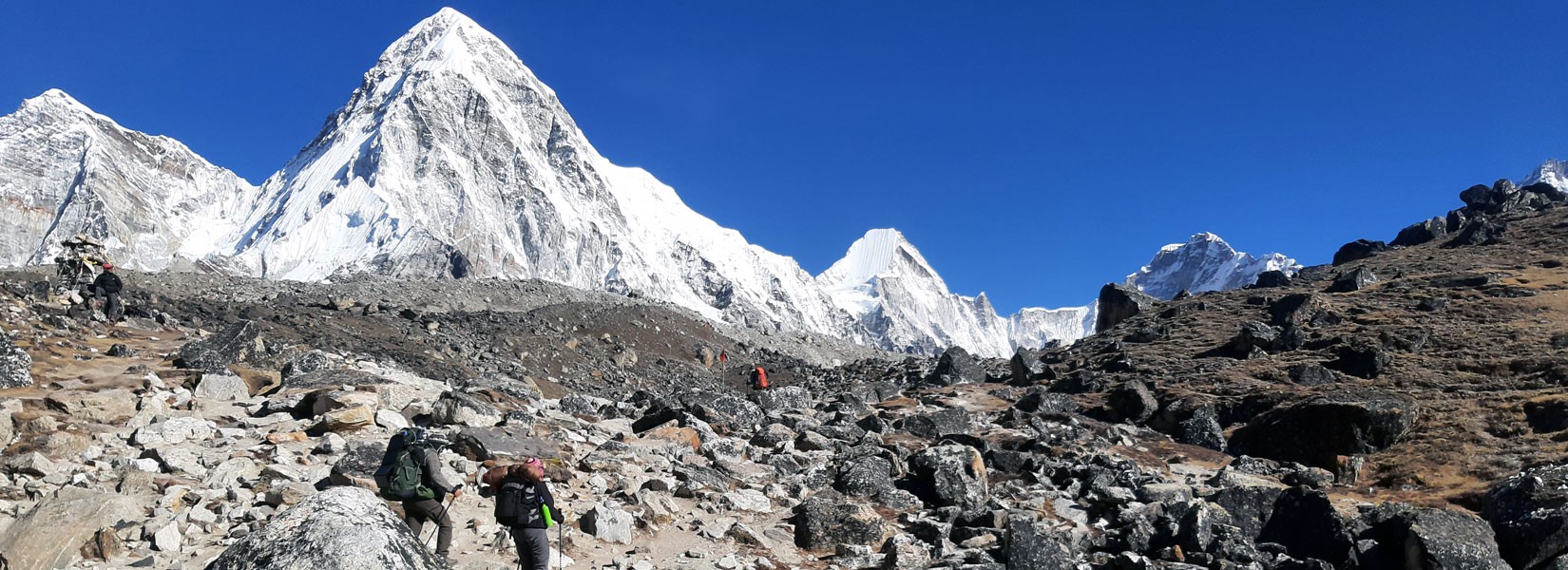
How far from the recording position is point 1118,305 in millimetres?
49875

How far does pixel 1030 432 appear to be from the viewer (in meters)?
20.3

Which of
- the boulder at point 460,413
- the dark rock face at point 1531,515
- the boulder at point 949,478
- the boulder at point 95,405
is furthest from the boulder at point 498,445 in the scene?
the dark rock face at point 1531,515

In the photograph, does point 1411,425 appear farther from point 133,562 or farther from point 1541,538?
point 133,562

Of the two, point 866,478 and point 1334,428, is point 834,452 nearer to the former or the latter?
point 866,478

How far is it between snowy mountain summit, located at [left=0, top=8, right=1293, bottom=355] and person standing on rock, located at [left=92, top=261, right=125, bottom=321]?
232 ft

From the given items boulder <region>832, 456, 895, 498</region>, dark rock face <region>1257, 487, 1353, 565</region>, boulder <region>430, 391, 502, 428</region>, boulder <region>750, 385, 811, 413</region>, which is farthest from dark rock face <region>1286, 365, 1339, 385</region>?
boulder <region>430, 391, 502, 428</region>

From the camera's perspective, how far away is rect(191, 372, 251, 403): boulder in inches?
584

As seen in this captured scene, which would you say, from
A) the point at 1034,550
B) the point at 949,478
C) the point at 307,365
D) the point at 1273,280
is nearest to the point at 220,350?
the point at 307,365

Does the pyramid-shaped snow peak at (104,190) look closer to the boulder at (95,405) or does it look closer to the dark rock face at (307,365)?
the dark rock face at (307,365)

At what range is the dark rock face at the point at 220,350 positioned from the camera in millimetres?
18031

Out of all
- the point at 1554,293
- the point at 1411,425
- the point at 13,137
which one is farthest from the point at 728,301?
the point at 1411,425


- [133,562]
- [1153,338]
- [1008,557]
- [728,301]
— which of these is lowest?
[133,562]

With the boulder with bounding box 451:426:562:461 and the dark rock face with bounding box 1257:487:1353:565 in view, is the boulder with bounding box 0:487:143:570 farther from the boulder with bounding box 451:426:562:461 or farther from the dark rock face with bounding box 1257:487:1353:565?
the dark rock face with bounding box 1257:487:1353:565

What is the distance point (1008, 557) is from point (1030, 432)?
10573mm
